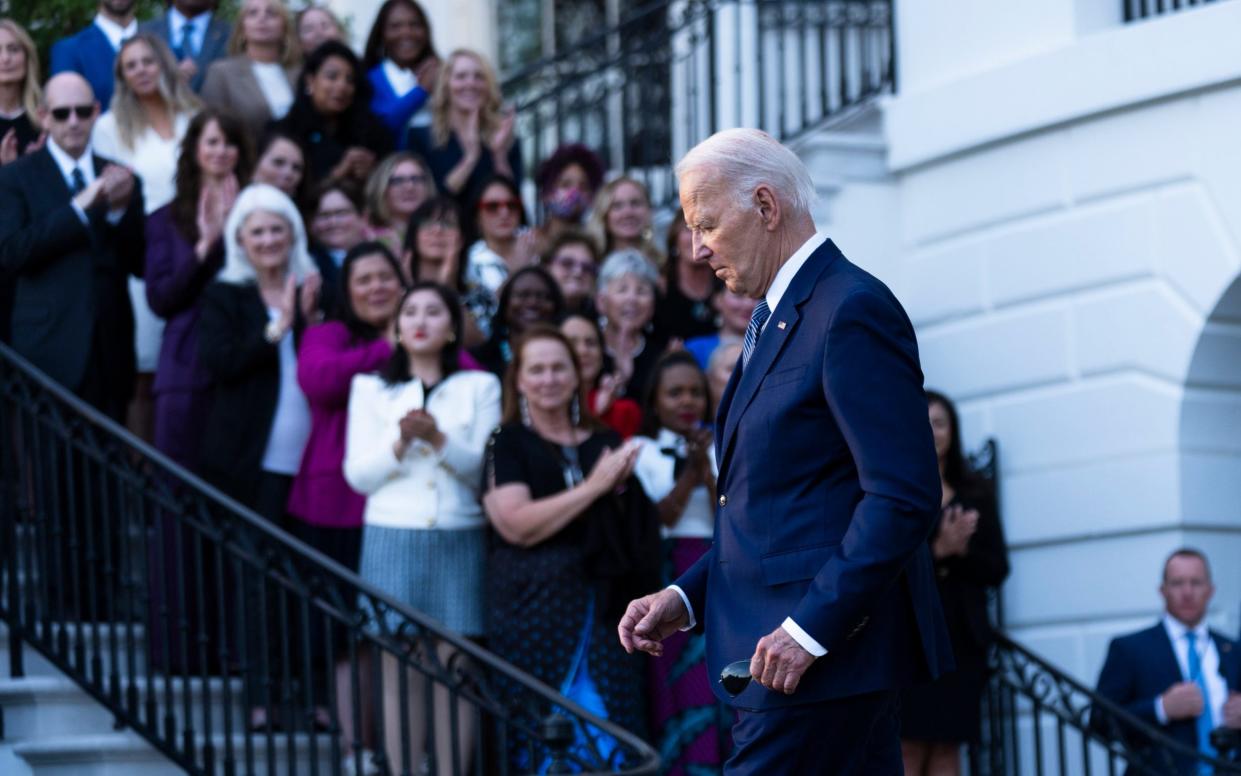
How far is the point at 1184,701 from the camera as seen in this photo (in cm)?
902

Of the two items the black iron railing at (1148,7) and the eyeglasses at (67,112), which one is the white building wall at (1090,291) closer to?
the black iron railing at (1148,7)

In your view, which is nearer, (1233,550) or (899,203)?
(1233,550)

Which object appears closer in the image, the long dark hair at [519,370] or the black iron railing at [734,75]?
the long dark hair at [519,370]

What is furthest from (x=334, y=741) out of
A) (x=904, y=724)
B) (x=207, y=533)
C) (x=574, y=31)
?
(x=574, y=31)

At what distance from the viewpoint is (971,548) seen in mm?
8898

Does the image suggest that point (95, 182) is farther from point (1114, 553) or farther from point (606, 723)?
point (1114, 553)

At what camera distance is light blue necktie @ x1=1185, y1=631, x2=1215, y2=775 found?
9.03 metres

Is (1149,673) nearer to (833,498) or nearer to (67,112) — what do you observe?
(67,112)

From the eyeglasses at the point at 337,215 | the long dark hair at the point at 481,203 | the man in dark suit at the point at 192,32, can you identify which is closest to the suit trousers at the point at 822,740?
the eyeglasses at the point at 337,215

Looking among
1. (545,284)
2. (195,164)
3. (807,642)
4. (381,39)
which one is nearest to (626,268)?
(545,284)

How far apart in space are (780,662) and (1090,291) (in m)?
6.29

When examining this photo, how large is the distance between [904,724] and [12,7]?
570 centimetres

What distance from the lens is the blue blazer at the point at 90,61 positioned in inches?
399

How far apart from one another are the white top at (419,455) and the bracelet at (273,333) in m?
0.44
